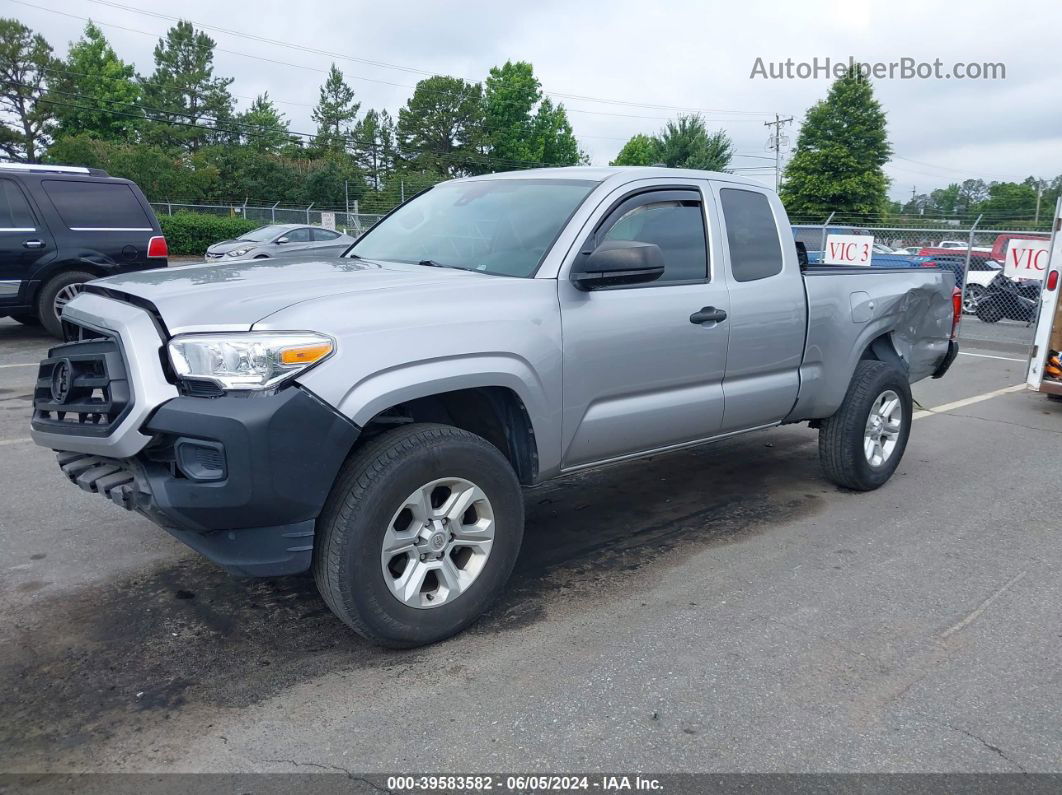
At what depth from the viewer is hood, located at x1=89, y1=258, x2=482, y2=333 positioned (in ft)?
10.2

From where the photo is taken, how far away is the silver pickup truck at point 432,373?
3.01 m

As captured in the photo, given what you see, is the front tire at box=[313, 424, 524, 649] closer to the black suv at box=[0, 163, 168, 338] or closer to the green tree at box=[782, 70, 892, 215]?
the black suv at box=[0, 163, 168, 338]

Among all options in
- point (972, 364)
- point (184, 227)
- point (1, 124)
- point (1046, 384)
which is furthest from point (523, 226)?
point (1, 124)

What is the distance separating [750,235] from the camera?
4.90 m

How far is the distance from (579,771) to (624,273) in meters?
2.08

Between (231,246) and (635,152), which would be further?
(635,152)

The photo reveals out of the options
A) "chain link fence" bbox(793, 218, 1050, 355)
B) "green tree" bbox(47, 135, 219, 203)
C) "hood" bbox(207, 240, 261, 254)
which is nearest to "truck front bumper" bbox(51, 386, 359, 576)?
"chain link fence" bbox(793, 218, 1050, 355)

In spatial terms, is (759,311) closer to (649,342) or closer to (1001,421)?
(649,342)

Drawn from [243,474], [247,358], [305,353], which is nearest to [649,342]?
[305,353]

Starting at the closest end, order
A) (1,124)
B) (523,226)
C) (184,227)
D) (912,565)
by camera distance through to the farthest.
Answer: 1. (523,226)
2. (912,565)
3. (184,227)
4. (1,124)

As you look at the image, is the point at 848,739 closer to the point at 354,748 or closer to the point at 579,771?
the point at 579,771

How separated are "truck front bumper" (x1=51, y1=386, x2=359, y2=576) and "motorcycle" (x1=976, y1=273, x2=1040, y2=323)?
16.5 m

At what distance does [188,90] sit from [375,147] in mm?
17824

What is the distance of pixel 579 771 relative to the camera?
2707mm
